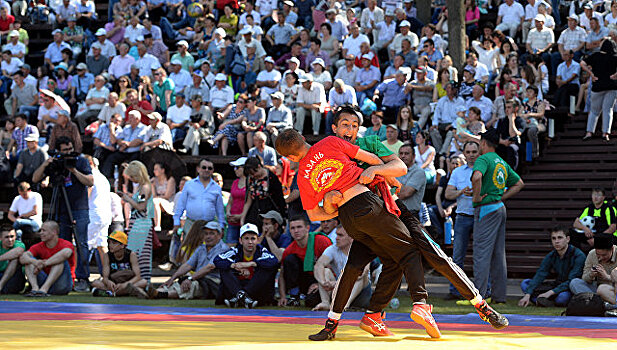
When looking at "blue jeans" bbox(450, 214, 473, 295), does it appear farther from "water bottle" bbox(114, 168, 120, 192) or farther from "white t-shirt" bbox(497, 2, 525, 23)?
"white t-shirt" bbox(497, 2, 525, 23)

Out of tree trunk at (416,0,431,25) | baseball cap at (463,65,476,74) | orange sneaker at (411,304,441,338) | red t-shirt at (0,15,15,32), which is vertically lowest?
orange sneaker at (411,304,441,338)

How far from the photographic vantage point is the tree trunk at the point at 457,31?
1708 centimetres

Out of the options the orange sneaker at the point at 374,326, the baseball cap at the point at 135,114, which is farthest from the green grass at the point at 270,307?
the baseball cap at the point at 135,114

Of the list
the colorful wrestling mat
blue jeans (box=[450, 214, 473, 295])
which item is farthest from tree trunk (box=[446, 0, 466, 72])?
the colorful wrestling mat

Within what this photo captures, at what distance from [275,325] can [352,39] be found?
436 inches

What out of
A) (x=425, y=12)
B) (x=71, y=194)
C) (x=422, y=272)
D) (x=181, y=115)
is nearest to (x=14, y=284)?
(x=71, y=194)

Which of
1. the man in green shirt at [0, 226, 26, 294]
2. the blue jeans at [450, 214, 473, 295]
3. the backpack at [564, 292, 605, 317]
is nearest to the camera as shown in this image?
the backpack at [564, 292, 605, 317]

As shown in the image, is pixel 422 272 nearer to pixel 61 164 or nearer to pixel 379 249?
pixel 379 249

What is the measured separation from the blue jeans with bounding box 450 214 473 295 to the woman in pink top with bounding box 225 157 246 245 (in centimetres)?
314

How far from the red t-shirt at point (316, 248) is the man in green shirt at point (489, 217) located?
1.70 metres

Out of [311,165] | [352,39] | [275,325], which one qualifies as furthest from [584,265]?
[352,39]

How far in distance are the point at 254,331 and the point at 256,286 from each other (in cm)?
373

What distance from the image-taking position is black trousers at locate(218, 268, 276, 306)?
10578mm

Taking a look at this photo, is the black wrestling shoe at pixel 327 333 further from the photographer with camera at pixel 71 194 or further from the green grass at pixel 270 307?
the photographer with camera at pixel 71 194
